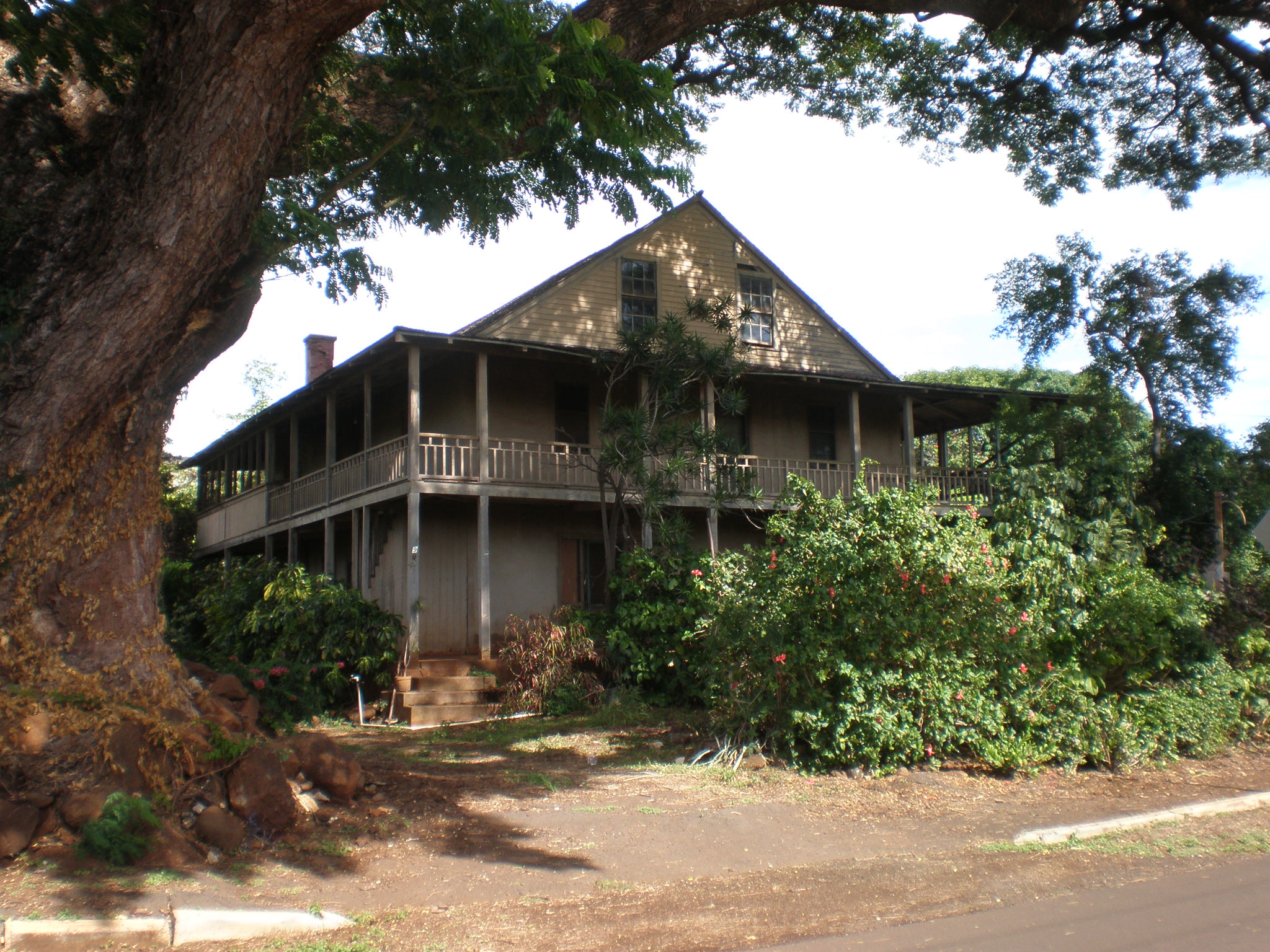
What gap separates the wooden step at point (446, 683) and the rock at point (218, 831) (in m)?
8.74

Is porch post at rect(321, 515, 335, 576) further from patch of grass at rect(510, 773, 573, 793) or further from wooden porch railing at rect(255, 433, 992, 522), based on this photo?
patch of grass at rect(510, 773, 573, 793)

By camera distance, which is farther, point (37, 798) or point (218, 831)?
point (218, 831)

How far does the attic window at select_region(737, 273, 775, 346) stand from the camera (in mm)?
21047

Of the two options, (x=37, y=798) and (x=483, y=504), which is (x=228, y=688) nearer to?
(x=37, y=798)

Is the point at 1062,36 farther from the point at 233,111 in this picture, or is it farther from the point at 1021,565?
the point at 233,111

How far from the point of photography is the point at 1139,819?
819 cm

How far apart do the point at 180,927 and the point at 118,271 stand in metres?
3.90

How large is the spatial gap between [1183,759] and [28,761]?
10388 mm

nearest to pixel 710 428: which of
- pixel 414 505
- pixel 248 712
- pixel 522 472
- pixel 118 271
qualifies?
pixel 522 472

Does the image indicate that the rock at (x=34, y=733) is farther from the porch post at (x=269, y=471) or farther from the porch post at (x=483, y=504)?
the porch post at (x=269, y=471)

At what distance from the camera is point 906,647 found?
9695mm

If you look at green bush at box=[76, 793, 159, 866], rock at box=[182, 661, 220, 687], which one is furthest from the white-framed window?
green bush at box=[76, 793, 159, 866]

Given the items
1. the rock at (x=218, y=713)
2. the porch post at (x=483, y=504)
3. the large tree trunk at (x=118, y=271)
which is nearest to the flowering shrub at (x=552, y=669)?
the porch post at (x=483, y=504)

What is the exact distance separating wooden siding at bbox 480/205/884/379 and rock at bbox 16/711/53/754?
12061 millimetres
